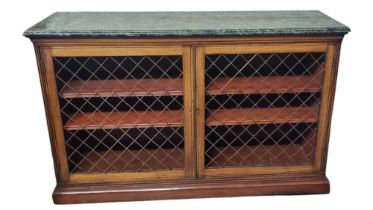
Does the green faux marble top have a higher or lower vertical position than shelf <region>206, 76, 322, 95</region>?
higher

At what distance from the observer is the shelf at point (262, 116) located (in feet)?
7.27

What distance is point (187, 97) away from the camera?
210 cm

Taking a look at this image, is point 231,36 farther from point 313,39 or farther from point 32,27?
point 32,27

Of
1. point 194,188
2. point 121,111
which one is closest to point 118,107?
point 121,111

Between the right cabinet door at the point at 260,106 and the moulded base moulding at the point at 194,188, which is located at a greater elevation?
the right cabinet door at the point at 260,106

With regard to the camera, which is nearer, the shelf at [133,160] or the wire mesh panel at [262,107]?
the wire mesh panel at [262,107]

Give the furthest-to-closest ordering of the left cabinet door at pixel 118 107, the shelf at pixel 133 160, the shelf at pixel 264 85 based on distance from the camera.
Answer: the shelf at pixel 133 160
the shelf at pixel 264 85
the left cabinet door at pixel 118 107

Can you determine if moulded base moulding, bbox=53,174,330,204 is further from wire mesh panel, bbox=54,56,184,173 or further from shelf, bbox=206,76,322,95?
shelf, bbox=206,76,322,95

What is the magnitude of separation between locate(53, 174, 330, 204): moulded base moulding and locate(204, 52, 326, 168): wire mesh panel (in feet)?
0.31

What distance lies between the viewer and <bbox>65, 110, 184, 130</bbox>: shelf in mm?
2184

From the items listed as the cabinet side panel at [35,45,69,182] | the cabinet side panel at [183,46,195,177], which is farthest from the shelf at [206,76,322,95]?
the cabinet side panel at [35,45,69,182]

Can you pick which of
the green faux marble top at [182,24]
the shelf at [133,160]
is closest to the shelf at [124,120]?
the shelf at [133,160]

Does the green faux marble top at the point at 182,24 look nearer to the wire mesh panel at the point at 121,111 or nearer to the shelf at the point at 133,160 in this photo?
the wire mesh panel at the point at 121,111

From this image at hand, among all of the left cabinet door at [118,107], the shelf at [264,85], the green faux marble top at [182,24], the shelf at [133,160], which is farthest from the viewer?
A: the shelf at [133,160]
